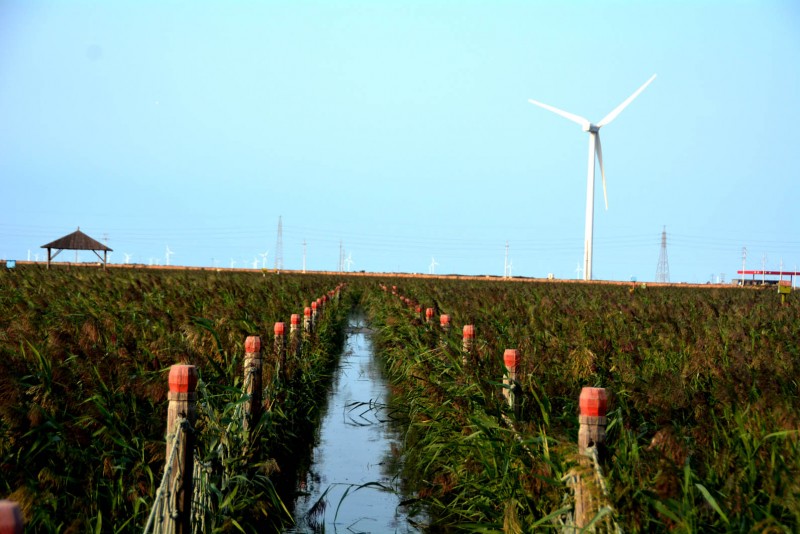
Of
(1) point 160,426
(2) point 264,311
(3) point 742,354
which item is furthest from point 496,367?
(2) point 264,311

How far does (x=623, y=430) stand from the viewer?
532cm

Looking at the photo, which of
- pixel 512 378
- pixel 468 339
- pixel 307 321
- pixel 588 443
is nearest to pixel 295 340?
pixel 307 321

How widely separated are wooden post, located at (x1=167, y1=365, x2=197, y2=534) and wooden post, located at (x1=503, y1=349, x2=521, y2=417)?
9.17 ft

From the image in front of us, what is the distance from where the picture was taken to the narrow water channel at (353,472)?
22.5 ft

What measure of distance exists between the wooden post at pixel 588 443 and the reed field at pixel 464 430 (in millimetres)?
68

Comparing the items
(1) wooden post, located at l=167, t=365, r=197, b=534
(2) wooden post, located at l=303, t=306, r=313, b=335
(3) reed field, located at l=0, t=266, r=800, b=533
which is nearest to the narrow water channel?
(3) reed field, located at l=0, t=266, r=800, b=533

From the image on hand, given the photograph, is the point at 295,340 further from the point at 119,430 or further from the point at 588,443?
the point at 588,443

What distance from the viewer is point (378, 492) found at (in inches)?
308

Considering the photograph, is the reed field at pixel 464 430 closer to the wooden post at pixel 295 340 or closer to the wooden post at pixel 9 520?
the wooden post at pixel 295 340

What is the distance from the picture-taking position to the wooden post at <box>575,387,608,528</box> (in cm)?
419

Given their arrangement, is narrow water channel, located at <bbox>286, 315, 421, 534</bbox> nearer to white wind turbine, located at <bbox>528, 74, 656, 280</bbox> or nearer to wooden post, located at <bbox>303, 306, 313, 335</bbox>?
wooden post, located at <bbox>303, 306, 313, 335</bbox>

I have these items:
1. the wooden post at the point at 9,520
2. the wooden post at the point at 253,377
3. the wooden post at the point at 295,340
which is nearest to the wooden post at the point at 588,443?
the wooden post at the point at 9,520

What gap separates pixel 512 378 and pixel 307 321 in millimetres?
7983

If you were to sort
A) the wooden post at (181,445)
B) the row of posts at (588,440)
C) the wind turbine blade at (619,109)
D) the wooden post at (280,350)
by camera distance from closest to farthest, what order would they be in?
1. the row of posts at (588,440)
2. the wooden post at (181,445)
3. the wooden post at (280,350)
4. the wind turbine blade at (619,109)
